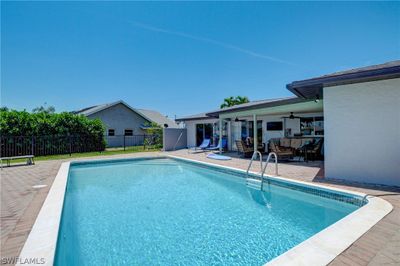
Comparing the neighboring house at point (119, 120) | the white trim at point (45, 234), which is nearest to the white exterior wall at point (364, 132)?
the white trim at point (45, 234)

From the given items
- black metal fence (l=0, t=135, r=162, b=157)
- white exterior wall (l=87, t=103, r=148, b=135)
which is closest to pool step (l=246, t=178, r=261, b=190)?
black metal fence (l=0, t=135, r=162, b=157)

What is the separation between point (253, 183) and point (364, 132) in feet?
12.5

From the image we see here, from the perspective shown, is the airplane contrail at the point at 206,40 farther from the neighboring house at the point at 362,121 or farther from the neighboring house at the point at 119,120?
the neighboring house at the point at 119,120

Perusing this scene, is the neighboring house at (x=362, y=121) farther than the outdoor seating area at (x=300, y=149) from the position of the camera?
No

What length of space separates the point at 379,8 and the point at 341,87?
619cm

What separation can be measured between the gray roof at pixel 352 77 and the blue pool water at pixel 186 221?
141 inches

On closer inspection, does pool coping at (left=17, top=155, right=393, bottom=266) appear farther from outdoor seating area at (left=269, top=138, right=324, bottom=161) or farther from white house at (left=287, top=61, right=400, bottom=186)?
outdoor seating area at (left=269, top=138, right=324, bottom=161)

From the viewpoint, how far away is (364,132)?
21.5 feet

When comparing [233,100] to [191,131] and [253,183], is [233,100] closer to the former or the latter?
[191,131]

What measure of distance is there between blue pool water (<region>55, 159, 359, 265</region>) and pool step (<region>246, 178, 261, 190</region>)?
23 centimetres

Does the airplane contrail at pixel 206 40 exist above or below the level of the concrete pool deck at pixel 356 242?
above

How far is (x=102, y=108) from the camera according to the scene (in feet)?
81.5

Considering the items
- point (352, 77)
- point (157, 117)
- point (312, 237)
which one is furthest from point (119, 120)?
point (312, 237)

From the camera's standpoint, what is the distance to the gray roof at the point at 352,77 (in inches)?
226
